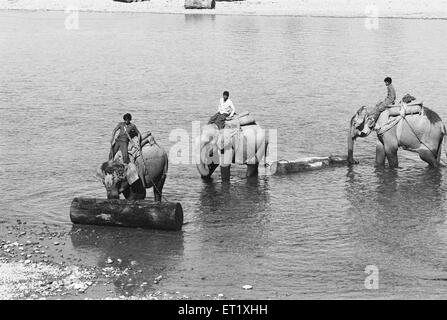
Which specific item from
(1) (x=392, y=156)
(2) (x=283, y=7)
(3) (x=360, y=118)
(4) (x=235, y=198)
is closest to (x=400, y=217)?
(4) (x=235, y=198)

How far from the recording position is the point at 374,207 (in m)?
21.2

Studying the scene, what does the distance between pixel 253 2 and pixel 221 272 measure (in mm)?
63964

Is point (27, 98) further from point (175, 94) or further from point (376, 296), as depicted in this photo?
point (376, 296)

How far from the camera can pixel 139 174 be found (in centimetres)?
1966

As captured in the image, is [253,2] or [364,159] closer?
[364,159]

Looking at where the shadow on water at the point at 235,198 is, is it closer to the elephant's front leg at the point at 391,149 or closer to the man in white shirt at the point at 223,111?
the man in white shirt at the point at 223,111

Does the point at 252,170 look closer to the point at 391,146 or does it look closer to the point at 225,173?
the point at 225,173

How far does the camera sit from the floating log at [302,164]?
80.0 feet

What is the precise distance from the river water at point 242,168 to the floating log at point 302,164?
0.36 meters

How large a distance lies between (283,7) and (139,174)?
5835 cm

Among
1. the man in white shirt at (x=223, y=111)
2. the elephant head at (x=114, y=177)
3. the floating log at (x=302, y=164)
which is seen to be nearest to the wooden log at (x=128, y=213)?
the elephant head at (x=114, y=177)
